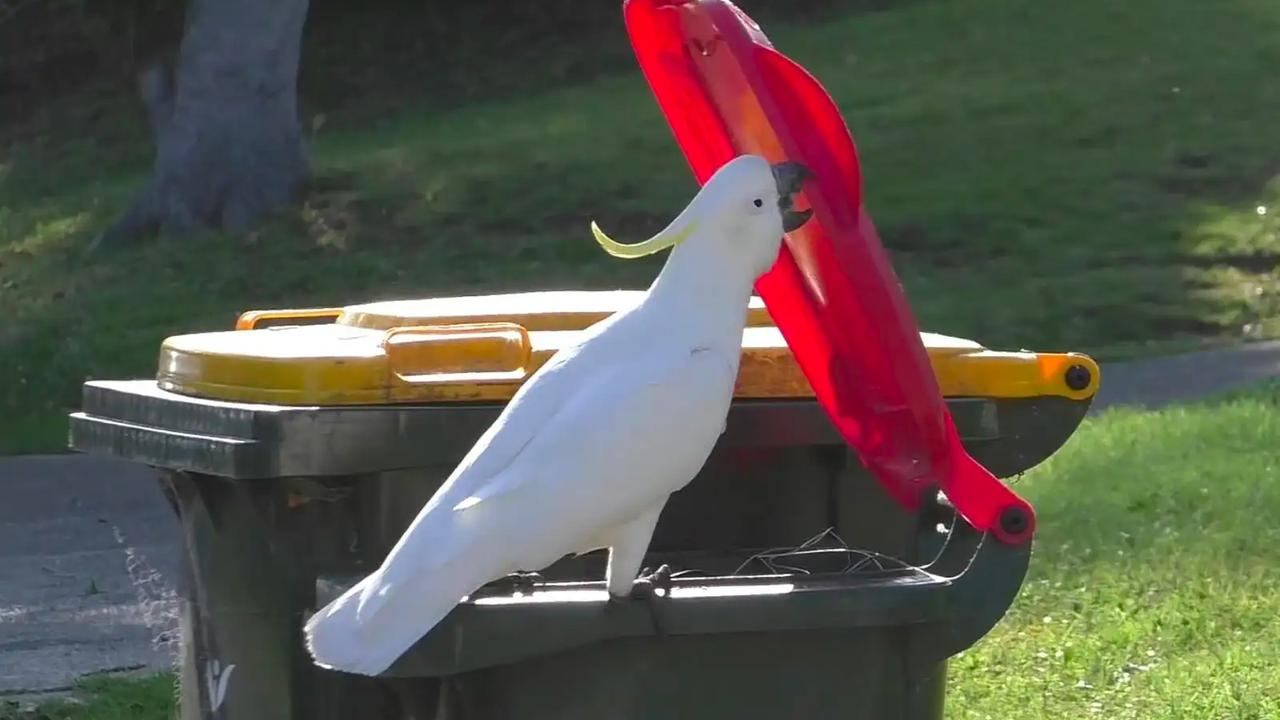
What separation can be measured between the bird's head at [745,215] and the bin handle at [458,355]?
11.0 inches

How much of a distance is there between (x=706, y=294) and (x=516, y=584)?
0.53 m

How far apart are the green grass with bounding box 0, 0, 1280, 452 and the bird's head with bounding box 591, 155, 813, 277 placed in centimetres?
678

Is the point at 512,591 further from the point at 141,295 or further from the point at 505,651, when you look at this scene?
the point at 141,295

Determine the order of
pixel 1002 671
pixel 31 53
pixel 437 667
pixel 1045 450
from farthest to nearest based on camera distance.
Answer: pixel 31 53
pixel 1002 671
pixel 1045 450
pixel 437 667

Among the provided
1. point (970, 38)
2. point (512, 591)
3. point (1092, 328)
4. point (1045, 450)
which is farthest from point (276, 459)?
point (970, 38)

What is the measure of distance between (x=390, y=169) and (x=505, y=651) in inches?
444

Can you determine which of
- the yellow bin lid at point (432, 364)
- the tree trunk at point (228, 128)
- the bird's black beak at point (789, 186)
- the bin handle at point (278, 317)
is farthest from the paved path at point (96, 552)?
the tree trunk at point (228, 128)

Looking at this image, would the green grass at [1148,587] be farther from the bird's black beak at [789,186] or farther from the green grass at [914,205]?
the green grass at [914,205]

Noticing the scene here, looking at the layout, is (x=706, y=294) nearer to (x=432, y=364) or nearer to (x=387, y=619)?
(x=432, y=364)

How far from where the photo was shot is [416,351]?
117 inches

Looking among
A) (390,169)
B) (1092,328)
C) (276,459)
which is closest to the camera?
(276,459)

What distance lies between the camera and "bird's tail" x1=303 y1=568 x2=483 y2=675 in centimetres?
251

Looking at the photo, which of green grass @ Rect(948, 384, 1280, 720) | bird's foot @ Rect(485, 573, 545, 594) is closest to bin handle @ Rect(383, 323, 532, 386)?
bird's foot @ Rect(485, 573, 545, 594)

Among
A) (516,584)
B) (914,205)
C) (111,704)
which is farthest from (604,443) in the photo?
(914,205)
